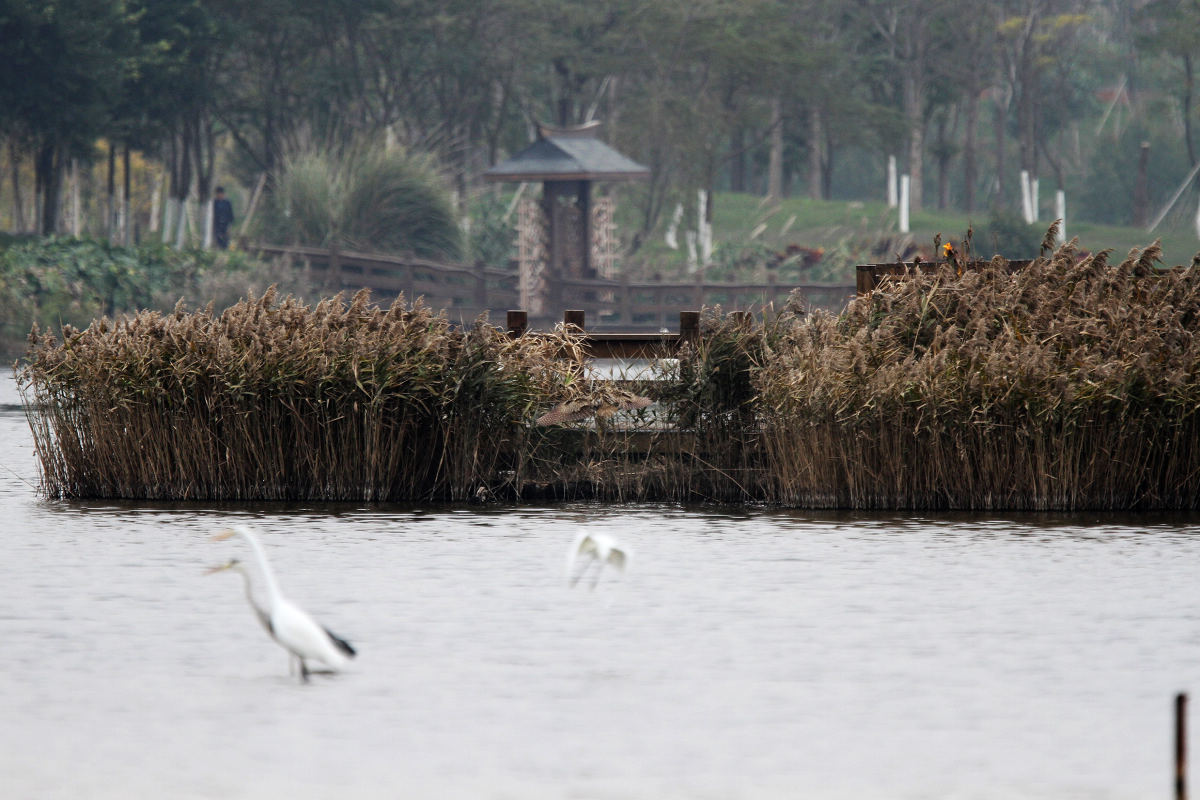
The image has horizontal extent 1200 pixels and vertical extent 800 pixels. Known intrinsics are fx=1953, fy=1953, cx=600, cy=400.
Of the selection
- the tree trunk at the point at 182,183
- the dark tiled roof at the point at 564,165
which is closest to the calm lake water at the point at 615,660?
the dark tiled roof at the point at 564,165

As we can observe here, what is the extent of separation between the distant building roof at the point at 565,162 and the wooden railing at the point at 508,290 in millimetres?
2969

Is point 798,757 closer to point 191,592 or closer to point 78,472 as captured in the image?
point 191,592

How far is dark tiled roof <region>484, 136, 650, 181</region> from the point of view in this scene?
5684 centimetres

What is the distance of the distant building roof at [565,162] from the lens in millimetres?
56844

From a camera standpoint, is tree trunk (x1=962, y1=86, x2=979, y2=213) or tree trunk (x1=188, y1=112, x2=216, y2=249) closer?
tree trunk (x1=188, y1=112, x2=216, y2=249)

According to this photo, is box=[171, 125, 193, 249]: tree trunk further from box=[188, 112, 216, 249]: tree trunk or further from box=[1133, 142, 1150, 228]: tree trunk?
box=[1133, 142, 1150, 228]: tree trunk

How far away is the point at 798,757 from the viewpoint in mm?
9805

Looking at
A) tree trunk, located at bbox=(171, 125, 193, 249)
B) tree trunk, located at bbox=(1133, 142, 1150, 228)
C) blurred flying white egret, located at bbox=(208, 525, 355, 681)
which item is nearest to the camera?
blurred flying white egret, located at bbox=(208, 525, 355, 681)

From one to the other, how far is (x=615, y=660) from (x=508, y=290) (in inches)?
1817

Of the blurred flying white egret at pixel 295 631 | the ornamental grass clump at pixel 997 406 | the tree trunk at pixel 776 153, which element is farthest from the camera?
the tree trunk at pixel 776 153

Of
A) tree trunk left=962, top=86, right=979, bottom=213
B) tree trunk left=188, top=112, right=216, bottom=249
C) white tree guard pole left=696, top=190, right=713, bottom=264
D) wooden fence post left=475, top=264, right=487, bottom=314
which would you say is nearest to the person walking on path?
tree trunk left=188, top=112, right=216, bottom=249

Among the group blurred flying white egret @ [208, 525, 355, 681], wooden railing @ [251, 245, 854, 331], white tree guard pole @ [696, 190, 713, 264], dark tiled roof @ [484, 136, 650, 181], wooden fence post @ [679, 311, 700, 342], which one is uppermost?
dark tiled roof @ [484, 136, 650, 181]

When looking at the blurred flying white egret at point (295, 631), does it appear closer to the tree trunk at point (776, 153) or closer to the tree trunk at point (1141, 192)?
the tree trunk at point (1141, 192)

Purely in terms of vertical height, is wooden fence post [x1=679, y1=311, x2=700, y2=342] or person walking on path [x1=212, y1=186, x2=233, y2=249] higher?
person walking on path [x1=212, y1=186, x2=233, y2=249]
